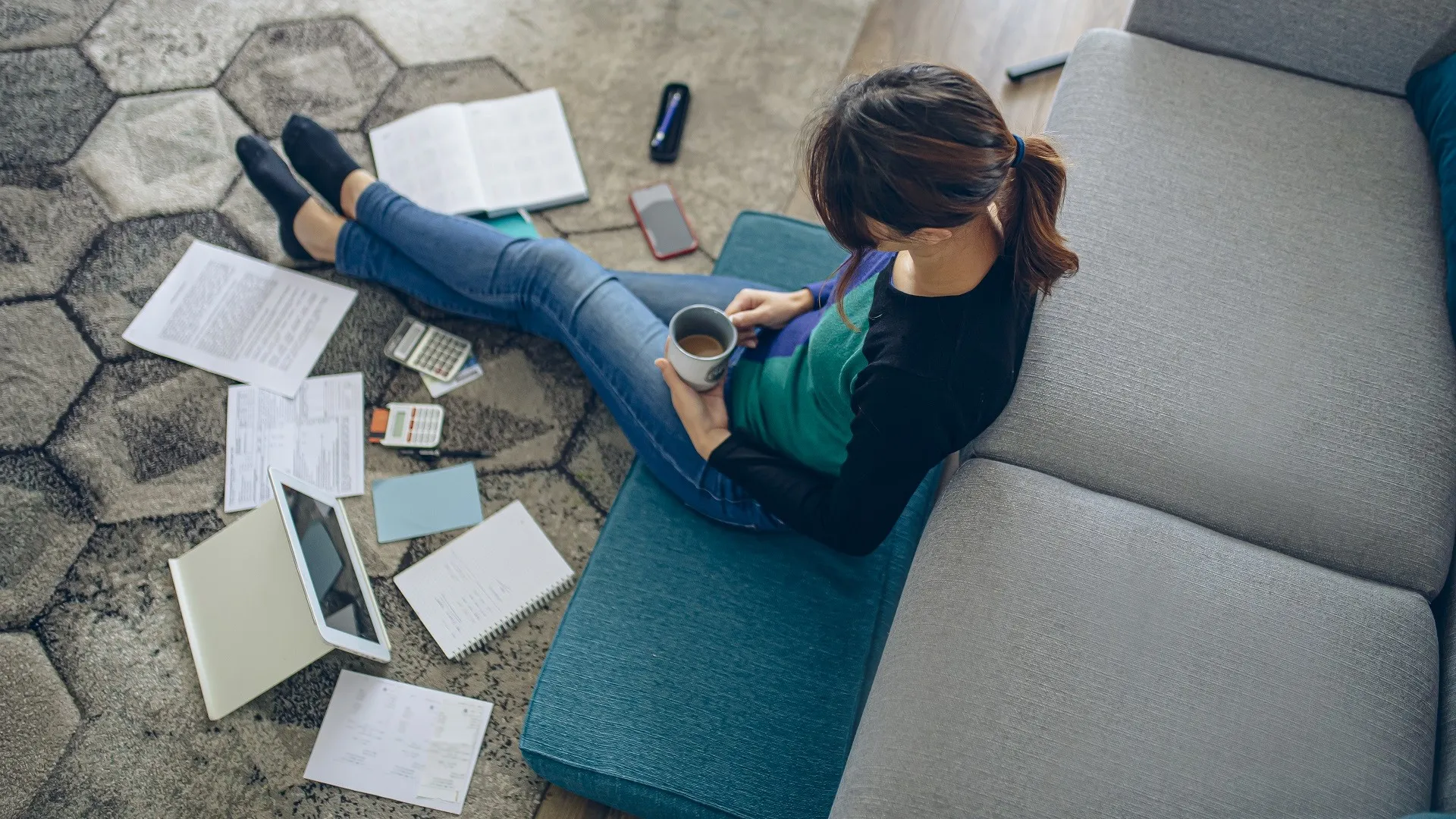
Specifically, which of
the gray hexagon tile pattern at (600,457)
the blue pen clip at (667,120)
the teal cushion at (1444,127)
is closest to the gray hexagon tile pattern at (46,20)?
the blue pen clip at (667,120)

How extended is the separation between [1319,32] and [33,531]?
243 centimetres

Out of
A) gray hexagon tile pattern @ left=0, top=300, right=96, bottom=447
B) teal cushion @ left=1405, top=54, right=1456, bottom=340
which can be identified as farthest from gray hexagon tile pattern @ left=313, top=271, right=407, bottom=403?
teal cushion @ left=1405, top=54, right=1456, bottom=340

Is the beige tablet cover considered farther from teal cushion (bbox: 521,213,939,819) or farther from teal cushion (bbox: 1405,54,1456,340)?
teal cushion (bbox: 1405,54,1456,340)

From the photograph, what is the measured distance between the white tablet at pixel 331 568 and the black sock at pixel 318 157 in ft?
2.12

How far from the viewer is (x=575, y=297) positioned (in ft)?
5.10

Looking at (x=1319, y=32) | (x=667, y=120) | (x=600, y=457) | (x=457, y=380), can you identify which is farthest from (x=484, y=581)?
(x=1319, y=32)

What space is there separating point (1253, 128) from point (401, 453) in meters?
1.64

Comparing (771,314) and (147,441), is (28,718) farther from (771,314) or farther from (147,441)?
(771,314)

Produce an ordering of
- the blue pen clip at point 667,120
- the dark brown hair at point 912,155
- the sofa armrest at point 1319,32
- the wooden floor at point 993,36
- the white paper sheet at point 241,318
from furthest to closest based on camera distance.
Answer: the wooden floor at point 993,36, the blue pen clip at point 667,120, the white paper sheet at point 241,318, the sofa armrest at point 1319,32, the dark brown hair at point 912,155

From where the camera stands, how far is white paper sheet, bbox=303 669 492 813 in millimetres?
1425

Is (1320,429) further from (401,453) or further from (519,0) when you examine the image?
(519,0)

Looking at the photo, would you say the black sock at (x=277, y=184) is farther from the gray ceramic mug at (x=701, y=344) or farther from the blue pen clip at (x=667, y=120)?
the gray ceramic mug at (x=701, y=344)

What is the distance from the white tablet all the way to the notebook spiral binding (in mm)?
133

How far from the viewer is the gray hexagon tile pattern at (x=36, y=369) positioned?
1672mm
